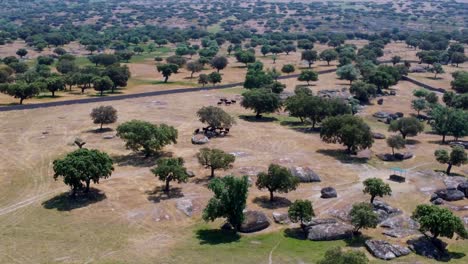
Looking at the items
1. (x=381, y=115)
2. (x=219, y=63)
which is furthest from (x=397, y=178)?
(x=219, y=63)

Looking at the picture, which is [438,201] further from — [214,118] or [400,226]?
[214,118]

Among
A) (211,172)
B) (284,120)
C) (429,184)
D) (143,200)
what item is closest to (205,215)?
(143,200)

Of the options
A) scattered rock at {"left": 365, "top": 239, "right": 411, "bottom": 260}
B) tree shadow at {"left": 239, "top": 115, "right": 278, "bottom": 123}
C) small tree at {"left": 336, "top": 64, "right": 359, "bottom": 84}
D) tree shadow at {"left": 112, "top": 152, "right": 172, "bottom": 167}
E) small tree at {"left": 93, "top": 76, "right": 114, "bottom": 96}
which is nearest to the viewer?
scattered rock at {"left": 365, "top": 239, "right": 411, "bottom": 260}

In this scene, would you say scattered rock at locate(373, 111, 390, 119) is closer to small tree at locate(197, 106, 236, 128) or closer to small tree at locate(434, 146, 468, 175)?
small tree at locate(434, 146, 468, 175)

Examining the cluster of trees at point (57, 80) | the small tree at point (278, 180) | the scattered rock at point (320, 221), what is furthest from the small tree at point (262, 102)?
the scattered rock at point (320, 221)

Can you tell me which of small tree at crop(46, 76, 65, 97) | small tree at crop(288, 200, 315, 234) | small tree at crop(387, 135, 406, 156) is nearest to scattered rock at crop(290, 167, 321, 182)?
small tree at crop(288, 200, 315, 234)

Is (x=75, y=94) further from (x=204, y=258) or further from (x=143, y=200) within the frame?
(x=204, y=258)
